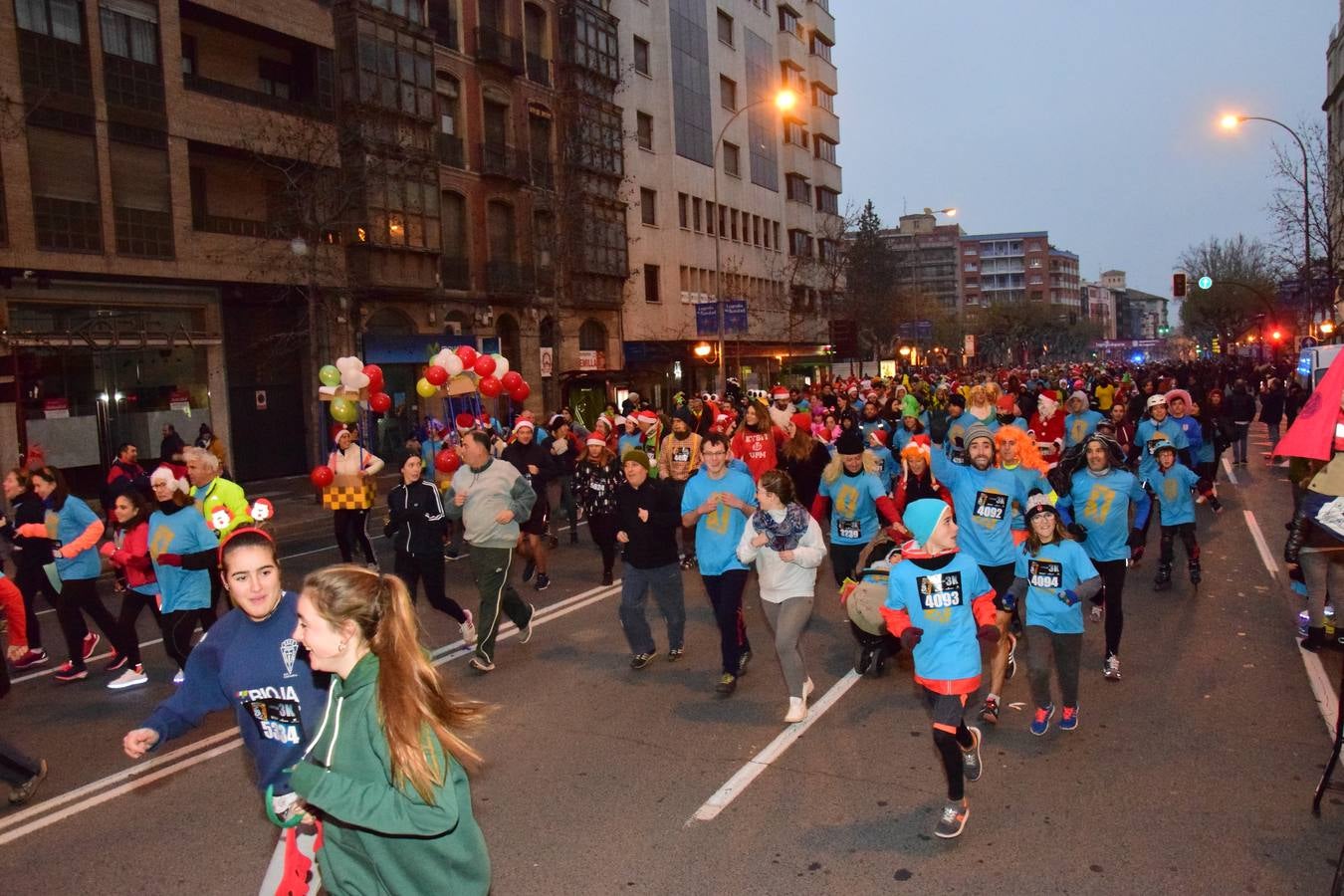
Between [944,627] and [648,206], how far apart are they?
131ft

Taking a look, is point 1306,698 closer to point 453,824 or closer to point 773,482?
point 773,482

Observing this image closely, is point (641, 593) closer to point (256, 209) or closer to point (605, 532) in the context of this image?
point (605, 532)

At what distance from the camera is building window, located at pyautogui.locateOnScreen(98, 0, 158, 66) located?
2158 cm

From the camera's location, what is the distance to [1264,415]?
2558 cm

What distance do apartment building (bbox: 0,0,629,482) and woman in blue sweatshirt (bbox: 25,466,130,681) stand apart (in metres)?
10.3

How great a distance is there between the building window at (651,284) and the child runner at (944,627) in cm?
3824

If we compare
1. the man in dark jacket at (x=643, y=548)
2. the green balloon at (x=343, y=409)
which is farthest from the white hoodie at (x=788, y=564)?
the green balloon at (x=343, y=409)

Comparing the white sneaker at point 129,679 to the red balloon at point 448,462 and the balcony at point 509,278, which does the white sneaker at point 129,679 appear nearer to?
the red balloon at point 448,462

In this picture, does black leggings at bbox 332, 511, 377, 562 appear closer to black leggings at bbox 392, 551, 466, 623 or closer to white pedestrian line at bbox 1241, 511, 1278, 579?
black leggings at bbox 392, 551, 466, 623

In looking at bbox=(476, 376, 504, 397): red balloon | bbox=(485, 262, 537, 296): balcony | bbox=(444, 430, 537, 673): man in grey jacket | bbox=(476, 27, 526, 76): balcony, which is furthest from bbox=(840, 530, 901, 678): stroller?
bbox=(476, 27, 526, 76): balcony

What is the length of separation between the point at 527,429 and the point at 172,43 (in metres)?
16.1

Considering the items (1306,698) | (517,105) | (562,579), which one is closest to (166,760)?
(562,579)

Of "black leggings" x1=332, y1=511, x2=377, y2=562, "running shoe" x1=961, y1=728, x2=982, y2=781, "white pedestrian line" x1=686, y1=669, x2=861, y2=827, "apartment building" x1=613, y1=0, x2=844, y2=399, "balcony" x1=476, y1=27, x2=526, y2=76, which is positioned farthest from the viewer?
"apartment building" x1=613, y1=0, x2=844, y2=399

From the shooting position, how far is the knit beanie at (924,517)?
5.24m
